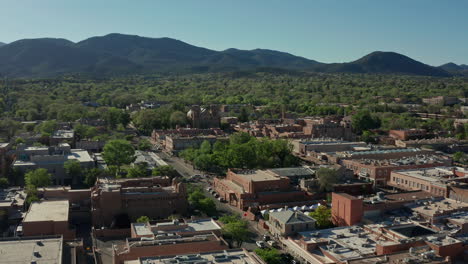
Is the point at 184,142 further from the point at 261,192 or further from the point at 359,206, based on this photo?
the point at 359,206

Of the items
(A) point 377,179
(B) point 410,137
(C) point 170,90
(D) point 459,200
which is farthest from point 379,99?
(D) point 459,200

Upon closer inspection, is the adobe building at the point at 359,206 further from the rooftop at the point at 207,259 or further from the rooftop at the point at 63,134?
the rooftop at the point at 63,134

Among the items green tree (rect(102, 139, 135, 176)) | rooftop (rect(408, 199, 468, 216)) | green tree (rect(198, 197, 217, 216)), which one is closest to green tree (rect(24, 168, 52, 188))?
green tree (rect(102, 139, 135, 176))

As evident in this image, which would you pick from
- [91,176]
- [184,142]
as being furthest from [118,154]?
[184,142]

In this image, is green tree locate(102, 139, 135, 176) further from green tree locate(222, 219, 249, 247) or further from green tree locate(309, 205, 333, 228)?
green tree locate(309, 205, 333, 228)

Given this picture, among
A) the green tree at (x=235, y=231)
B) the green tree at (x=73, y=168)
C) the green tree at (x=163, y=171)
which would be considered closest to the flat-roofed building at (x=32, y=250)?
the green tree at (x=235, y=231)

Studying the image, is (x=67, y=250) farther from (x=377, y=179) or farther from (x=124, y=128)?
(x=124, y=128)
